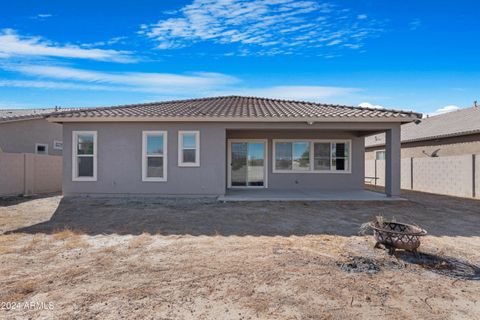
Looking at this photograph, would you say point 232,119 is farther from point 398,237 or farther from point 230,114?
point 398,237

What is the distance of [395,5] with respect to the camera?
1016 cm

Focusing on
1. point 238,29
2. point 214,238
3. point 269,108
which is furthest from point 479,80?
point 214,238

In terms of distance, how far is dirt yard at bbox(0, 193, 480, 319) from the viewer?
3324 millimetres

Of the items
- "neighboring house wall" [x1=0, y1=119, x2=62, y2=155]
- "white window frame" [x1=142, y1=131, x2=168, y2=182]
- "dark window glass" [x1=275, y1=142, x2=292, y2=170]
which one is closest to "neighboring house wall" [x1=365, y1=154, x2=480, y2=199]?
"dark window glass" [x1=275, y1=142, x2=292, y2=170]

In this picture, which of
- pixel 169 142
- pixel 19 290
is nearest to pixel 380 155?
pixel 169 142

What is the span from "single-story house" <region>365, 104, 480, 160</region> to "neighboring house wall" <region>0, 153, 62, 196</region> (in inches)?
666

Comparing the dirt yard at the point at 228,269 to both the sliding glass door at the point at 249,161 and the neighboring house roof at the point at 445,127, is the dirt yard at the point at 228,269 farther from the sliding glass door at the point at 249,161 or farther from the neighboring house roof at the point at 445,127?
the neighboring house roof at the point at 445,127

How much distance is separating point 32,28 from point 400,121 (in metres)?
14.0

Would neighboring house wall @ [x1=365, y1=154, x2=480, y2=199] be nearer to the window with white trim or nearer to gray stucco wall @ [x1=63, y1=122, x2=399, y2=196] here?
the window with white trim

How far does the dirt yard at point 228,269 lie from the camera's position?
10.9ft

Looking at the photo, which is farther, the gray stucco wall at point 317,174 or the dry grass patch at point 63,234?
the gray stucco wall at point 317,174

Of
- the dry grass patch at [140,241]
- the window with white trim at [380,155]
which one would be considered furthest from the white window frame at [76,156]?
the window with white trim at [380,155]

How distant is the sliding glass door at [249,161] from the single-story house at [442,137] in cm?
696

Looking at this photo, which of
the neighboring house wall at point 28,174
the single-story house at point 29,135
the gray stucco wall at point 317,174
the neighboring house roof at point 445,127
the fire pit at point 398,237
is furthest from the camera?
the single-story house at point 29,135
